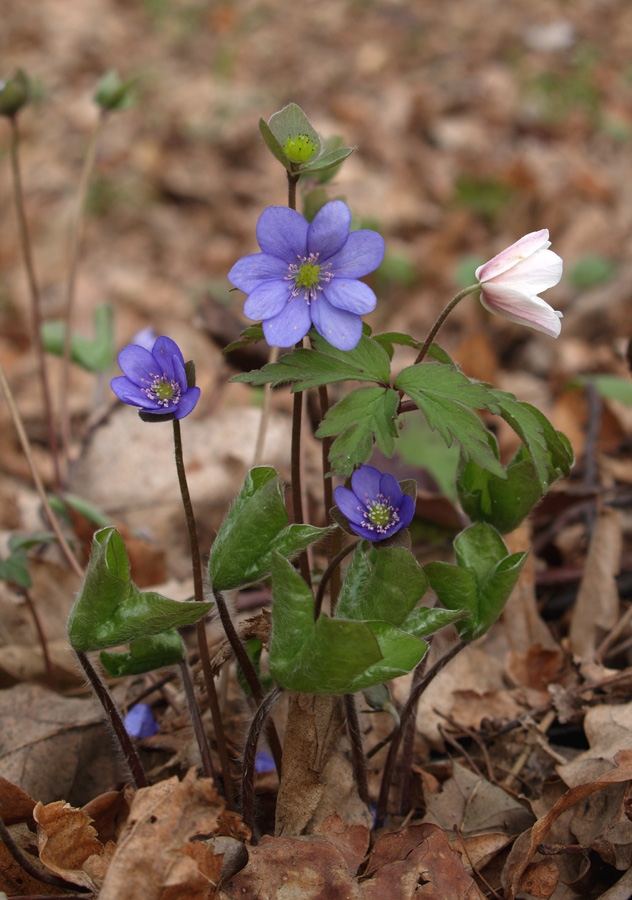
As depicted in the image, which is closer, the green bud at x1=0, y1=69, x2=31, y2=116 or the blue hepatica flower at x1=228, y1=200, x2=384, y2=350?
the blue hepatica flower at x1=228, y1=200, x2=384, y2=350

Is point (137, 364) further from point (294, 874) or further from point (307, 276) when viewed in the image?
point (294, 874)

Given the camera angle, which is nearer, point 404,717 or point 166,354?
point 166,354

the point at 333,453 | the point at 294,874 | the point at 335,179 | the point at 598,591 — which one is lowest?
the point at 598,591

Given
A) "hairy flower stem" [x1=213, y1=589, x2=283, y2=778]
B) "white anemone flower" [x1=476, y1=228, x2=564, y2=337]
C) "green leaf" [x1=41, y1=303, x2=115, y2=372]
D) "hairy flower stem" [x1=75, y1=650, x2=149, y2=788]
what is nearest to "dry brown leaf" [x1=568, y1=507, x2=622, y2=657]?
"hairy flower stem" [x1=213, y1=589, x2=283, y2=778]

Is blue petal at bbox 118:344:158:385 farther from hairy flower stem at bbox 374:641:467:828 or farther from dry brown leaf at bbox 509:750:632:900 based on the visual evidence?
dry brown leaf at bbox 509:750:632:900

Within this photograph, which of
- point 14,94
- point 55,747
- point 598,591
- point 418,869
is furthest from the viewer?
point 14,94

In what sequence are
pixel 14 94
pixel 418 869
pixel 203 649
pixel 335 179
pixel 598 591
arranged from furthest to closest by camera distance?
pixel 335 179, pixel 14 94, pixel 598 591, pixel 203 649, pixel 418 869

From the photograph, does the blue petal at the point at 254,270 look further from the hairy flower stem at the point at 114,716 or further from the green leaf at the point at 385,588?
the hairy flower stem at the point at 114,716

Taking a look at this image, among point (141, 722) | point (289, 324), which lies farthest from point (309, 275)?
point (141, 722)
